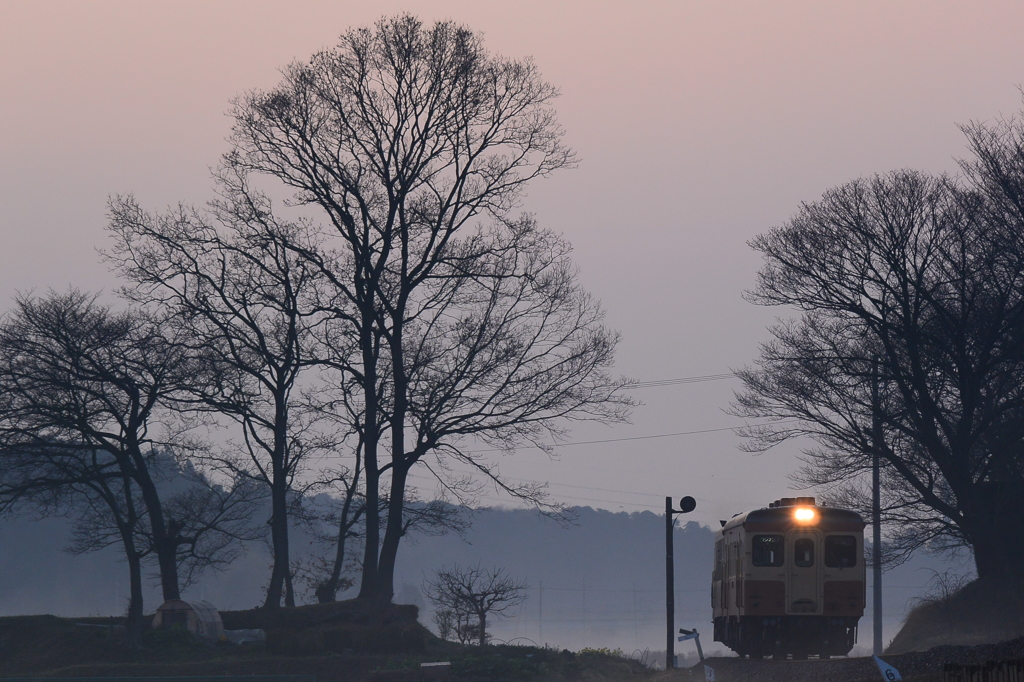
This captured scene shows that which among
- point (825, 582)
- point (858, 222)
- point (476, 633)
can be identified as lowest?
point (476, 633)

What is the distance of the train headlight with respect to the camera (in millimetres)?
23328

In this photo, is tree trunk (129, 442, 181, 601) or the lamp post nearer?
the lamp post

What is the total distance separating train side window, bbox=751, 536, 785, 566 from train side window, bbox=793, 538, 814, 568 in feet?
1.01

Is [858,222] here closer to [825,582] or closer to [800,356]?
[800,356]

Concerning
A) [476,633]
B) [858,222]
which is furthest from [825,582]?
[476,633]

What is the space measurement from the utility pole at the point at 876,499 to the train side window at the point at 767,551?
7.31m

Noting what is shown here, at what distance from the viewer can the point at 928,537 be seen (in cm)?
3070

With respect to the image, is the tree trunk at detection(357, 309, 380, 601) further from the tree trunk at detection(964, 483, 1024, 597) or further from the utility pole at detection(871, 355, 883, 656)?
the tree trunk at detection(964, 483, 1024, 597)

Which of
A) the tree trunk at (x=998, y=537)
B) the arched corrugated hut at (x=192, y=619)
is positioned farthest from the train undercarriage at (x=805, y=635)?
the arched corrugated hut at (x=192, y=619)

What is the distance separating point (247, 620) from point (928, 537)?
66.4 ft

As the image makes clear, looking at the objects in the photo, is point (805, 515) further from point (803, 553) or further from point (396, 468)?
point (396, 468)

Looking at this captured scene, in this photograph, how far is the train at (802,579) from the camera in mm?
23109

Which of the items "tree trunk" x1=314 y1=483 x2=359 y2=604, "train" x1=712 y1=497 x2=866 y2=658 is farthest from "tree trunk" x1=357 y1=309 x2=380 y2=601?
"train" x1=712 y1=497 x2=866 y2=658

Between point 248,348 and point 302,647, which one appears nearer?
point 302,647
